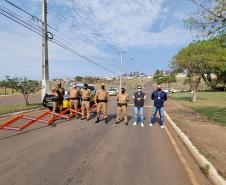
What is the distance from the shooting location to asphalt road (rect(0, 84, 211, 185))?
5805 mm

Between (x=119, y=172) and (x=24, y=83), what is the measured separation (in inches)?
712

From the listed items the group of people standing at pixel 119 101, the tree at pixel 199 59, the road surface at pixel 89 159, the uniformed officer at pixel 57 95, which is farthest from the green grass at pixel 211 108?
the uniformed officer at pixel 57 95

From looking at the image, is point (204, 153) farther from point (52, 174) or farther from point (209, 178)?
point (52, 174)

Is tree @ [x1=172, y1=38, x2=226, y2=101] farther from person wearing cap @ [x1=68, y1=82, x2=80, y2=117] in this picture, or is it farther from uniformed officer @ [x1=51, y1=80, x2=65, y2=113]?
uniformed officer @ [x1=51, y1=80, x2=65, y2=113]

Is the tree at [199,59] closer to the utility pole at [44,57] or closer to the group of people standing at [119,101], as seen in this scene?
the utility pole at [44,57]

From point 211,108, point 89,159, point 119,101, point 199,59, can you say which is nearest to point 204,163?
point 89,159

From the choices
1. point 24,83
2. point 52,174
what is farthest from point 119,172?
point 24,83

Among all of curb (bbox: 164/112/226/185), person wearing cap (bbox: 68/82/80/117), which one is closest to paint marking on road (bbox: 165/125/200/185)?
curb (bbox: 164/112/226/185)

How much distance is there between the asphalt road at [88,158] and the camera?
5.80m

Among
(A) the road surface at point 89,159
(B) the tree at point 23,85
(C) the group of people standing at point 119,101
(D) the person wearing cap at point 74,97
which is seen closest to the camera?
(A) the road surface at point 89,159

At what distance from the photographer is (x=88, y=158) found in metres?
7.32

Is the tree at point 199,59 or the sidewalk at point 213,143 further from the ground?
the tree at point 199,59

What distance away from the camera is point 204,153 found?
305 inches

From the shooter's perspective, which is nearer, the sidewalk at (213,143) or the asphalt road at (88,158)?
the asphalt road at (88,158)
